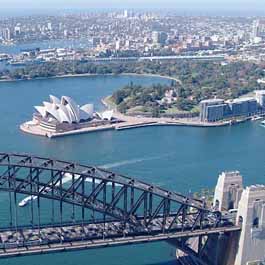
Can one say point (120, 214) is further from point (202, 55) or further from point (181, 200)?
point (202, 55)

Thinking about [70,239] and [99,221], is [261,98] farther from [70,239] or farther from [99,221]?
[70,239]

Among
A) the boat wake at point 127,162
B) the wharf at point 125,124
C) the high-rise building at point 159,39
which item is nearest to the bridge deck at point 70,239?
the boat wake at point 127,162

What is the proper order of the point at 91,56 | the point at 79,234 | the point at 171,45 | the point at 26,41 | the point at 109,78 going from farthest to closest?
the point at 26,41, the point at 171,45, the point at 91,56, the point at 109,78, the point at 79,234

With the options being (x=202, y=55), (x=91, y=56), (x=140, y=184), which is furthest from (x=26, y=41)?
(x=140, y=184)

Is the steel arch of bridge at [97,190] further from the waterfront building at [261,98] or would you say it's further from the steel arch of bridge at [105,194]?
the waterfront building at [261,98]

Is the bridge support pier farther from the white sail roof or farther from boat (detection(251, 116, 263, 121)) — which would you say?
boat (detection(251, 116, 263, 121))

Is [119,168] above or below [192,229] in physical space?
below
